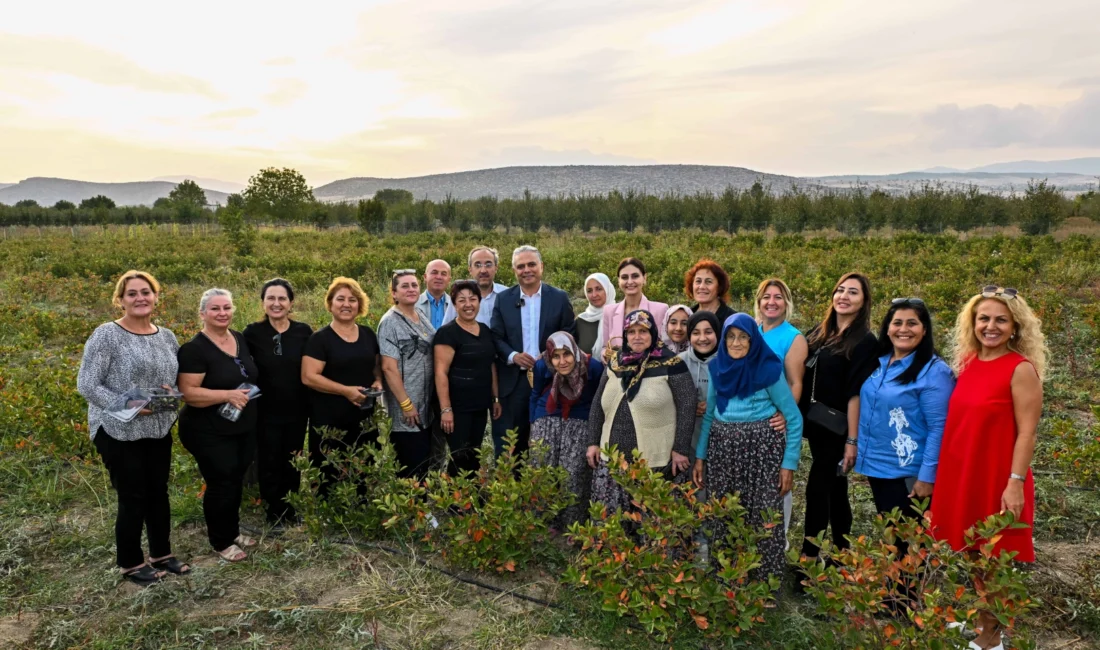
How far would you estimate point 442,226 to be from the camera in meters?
42.8

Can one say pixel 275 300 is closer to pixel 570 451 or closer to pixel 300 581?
pixel 300 581

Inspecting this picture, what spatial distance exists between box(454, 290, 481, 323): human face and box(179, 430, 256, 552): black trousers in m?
1.30

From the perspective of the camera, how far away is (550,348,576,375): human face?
11.5ft

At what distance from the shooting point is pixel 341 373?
3.65m

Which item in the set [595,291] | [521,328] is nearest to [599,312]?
[595,291]

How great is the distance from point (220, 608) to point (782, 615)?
2638 mm

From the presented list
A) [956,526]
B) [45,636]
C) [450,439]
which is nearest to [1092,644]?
[956,526]

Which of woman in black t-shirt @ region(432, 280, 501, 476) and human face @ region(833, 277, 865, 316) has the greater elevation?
human face @ region(833, 277, 865, 316)

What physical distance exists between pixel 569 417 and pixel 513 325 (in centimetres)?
70

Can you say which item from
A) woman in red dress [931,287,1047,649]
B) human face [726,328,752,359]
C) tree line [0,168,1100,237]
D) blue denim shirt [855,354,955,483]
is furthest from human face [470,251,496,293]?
tree line [0,168,1100,237]

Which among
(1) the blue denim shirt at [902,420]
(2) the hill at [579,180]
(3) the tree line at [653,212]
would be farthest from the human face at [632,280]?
(2) the hill at [579,180]

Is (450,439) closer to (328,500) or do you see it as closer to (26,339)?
(328,500)

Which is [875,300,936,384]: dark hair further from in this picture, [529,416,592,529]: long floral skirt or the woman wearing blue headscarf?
[529,416,592,529]: long floral skirt

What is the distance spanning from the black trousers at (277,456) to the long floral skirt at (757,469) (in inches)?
91.8
